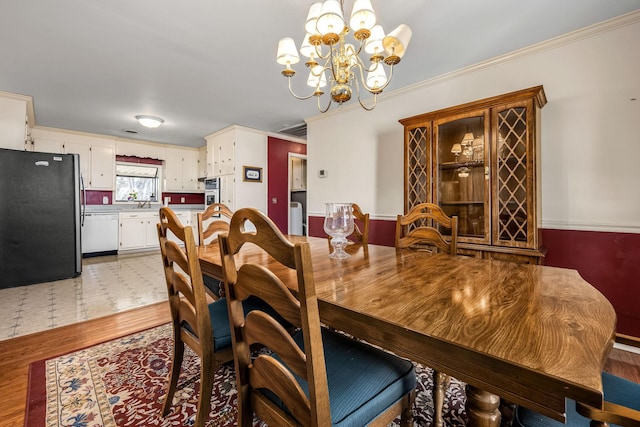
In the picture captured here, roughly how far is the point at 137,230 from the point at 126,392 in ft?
15.9

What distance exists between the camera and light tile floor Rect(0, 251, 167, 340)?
2.43m

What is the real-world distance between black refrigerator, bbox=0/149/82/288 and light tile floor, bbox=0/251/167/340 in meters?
0.20

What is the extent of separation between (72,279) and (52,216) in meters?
0.85

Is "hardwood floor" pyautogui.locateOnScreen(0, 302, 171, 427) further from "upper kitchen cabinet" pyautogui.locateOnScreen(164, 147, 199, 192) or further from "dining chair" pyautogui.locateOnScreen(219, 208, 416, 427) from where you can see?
"upper kitchen cabinet" pyautogui.locateOnScreen(164, 147, 199, 192)

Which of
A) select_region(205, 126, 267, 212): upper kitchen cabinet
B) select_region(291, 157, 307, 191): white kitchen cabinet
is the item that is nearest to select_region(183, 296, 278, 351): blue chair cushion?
select_region(205, 126, 267, 212): upper kitchen cabinet

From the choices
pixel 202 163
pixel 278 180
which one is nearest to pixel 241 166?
pixel 278 180

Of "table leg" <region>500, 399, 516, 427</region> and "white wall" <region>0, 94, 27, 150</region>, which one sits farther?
"white wall" <region>0, 94, 27, 150</region>

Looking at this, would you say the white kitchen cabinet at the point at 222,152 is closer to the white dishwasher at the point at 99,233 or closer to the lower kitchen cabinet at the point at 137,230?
the lower kitchen cabinet at the point at 137,230

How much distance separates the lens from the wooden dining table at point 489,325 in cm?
51

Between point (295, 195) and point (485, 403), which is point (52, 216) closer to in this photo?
point (295, 195)

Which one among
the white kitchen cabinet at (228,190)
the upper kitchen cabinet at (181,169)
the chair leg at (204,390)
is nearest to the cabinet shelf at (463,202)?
the chair leg at (204,390)

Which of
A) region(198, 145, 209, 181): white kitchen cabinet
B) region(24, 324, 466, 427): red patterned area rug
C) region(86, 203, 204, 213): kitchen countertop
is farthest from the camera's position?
region(198, 145, 209, 181): white kitchen cabinet

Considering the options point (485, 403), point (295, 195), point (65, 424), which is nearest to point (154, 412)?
point (65, 424)

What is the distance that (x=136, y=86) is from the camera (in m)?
3.22
